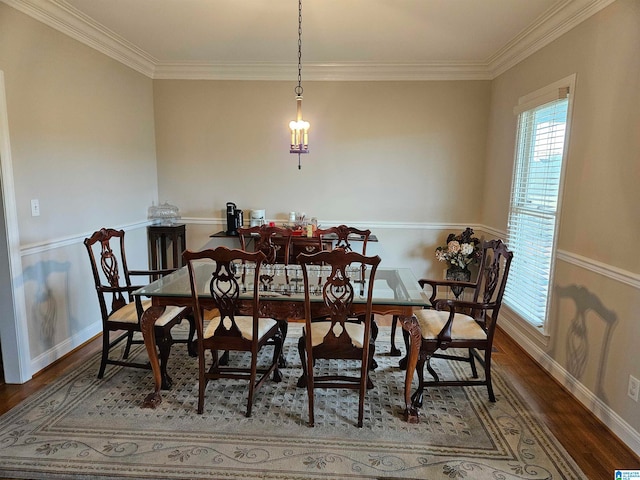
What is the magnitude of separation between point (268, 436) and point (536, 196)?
277 centimetres

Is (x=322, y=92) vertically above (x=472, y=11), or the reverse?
(x=472, y=11)

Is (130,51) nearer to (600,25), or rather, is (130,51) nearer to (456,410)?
(600,25)

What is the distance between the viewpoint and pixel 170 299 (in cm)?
240

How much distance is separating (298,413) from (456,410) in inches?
39.6

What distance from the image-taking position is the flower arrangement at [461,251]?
4238 millimetres

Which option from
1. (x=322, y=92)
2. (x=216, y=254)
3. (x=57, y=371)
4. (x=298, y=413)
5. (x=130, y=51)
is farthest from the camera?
(x=322, y=92)

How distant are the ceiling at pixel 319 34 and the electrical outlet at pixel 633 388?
226 centimetres

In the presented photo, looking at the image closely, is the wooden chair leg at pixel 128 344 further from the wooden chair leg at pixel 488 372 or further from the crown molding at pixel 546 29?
the crown molding at pixel 546 29

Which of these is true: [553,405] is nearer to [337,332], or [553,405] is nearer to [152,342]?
[337,332]

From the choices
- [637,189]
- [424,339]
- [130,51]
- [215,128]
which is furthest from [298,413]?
[130,51]

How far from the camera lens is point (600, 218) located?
2436mm

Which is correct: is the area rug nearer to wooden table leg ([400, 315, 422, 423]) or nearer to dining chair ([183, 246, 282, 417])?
wooden table leg ([400, 315, 422, 423])

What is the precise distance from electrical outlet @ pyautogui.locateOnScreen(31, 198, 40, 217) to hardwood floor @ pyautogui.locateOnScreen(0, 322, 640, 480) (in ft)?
3.81

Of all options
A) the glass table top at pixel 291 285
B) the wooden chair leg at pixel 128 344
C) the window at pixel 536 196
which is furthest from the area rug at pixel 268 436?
the window at pixel 536 196
